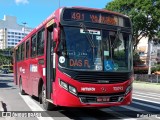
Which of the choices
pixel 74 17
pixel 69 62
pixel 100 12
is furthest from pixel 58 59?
pixel 100 12

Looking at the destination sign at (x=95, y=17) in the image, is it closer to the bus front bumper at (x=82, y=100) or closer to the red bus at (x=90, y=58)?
the red bus at (x=90, y=58)

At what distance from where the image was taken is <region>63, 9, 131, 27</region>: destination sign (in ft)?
34.8

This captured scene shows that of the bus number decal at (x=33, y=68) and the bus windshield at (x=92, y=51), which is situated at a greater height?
the bus windshield at (x=92, y=51)

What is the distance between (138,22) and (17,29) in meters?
119

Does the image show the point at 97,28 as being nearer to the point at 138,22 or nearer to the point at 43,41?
the point at 43,41

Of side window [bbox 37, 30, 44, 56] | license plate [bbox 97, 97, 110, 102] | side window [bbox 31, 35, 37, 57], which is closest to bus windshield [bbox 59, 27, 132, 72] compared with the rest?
license plate [bbox 97, 97, 110, 102]

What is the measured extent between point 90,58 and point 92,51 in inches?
8.9

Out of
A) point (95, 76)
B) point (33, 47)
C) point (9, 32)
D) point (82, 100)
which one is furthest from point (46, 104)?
point (9, 32)

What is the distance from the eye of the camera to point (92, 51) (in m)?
10.4

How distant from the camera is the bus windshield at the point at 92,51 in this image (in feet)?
33.6

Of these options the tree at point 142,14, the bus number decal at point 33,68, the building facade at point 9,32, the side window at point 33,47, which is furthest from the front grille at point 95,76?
the building facade at point 9,32

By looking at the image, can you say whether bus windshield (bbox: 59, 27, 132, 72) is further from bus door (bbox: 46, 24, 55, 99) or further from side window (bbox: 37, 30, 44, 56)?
side window (bbox: 37, 30, 44, 56)

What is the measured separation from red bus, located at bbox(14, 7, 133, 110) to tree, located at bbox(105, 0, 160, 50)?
1224 inches

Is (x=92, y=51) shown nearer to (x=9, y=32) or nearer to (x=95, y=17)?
(x=95, y=17)
